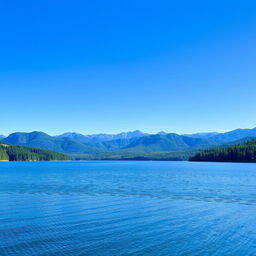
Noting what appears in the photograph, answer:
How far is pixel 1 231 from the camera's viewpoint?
2294 cm

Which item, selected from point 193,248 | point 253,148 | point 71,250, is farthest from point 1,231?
point 253,148

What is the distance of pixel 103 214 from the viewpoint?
30.3 meters

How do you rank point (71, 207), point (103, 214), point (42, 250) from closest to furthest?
point (42, 250) → point (103, 214) → point (71, 207)

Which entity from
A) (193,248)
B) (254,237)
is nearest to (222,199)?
(254,237)

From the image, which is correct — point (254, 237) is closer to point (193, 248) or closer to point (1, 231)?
point (193, 248)

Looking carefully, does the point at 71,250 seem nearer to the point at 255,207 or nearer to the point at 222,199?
the point at 255,207

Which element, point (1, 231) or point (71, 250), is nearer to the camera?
point (71, 250)

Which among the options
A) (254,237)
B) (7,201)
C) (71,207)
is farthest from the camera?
(7,201)

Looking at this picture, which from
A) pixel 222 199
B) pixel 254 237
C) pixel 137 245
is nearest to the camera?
pixel 137 245

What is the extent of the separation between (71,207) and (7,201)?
34.1 feet

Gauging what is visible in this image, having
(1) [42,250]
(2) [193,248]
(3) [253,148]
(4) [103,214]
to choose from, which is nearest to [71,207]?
(4) [103,214]

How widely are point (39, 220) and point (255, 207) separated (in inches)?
986

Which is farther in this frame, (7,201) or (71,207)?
(7,201)

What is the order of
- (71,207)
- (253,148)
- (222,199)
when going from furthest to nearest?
(253,148) < (222,199) < (71,207)
